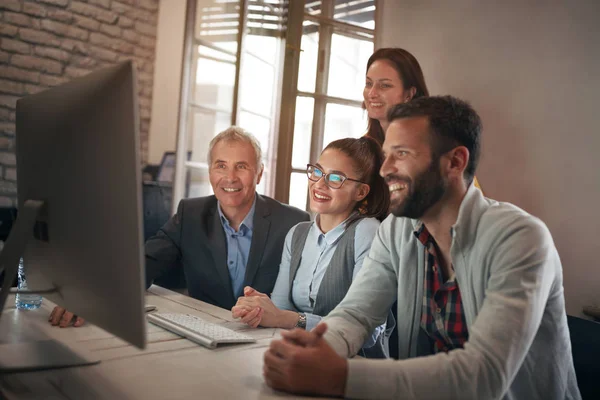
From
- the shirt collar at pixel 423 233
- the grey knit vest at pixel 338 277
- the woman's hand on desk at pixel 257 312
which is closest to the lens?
the shirt collar at pixel 423 233

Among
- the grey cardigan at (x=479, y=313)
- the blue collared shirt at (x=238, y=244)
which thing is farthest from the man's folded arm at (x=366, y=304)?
the blue collared shirt at (x=238, y=244)

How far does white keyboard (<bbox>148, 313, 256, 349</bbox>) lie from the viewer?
1175 mm

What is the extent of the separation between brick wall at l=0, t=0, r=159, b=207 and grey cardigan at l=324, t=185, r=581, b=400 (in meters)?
A: 3.27

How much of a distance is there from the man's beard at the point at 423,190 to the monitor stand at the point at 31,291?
690mm

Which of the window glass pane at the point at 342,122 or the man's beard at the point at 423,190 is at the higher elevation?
the window glass pane at the point at 342,122

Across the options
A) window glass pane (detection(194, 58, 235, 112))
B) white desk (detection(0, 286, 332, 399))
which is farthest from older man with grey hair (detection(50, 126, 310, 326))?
window glass pane (detection(194, 58, 235, 112))

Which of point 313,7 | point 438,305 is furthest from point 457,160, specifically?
point 313,7

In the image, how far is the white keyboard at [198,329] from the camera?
3.85 ft

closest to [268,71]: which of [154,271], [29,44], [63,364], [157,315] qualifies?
[29,44]

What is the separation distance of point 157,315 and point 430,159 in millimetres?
769

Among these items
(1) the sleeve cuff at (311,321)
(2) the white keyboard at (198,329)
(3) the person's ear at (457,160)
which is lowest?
(1) the sleeve cuff at (311,321)

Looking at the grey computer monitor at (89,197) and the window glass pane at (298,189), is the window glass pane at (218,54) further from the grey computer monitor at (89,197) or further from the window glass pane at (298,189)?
the grey computer monitor at (89,197)

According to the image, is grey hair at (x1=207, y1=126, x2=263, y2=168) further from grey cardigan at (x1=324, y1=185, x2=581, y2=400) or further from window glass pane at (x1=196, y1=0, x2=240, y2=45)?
window glass pane at (x1=196, y1=0, x2=240, y2=45)

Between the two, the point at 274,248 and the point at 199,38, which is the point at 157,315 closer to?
the point at 274,248
